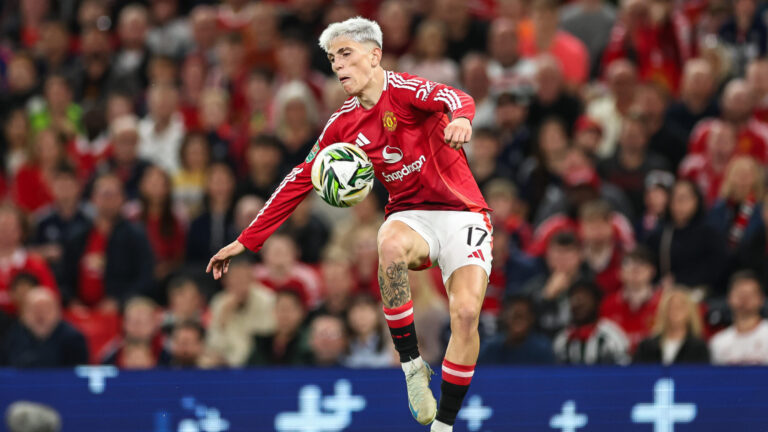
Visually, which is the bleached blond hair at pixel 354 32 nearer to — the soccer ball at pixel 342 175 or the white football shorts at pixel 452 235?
the soccer ball at pixel 342 175

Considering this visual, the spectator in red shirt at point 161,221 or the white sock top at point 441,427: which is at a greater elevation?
the spectator in red shirt at point 161,221

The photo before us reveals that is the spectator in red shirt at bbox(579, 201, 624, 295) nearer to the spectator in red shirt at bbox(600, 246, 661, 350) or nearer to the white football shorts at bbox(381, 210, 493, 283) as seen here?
the spectator in red shirt at bbox(600, 246, 661, 350)

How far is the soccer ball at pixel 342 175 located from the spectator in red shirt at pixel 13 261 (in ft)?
17.2

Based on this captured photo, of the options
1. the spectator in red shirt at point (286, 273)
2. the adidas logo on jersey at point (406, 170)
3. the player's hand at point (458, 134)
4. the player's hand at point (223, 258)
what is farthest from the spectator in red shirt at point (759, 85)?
the player's hand at point (223, 258)

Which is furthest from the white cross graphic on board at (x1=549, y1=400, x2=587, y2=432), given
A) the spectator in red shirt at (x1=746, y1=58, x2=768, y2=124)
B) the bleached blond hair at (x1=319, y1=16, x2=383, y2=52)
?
the spectator in red shirt at (x1=746, y1=58, x2=768, y2=124)

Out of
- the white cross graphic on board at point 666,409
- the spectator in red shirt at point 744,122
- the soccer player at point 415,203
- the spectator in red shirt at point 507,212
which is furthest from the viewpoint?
the spectator in red shirt at point 744,122

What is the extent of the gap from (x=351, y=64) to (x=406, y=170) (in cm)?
73

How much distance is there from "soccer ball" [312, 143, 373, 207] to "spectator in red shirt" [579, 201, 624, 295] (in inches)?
156

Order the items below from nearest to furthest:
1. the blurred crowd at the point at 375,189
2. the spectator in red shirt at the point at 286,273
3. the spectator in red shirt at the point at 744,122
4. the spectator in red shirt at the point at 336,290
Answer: the blurred crowd at the point at 375,189
the spectator in red shirt at the point at 336,290
the spectator in red shirt at the point at 286,273
the spectator in red shirt at the point at 744,122

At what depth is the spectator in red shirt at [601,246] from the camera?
10680mm

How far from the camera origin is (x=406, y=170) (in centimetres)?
735

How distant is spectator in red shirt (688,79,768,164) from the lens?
11.4 m

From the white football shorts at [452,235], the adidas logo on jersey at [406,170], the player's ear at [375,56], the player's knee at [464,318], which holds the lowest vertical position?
the player's knee at [464,318]

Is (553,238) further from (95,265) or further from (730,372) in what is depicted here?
(95,265)
